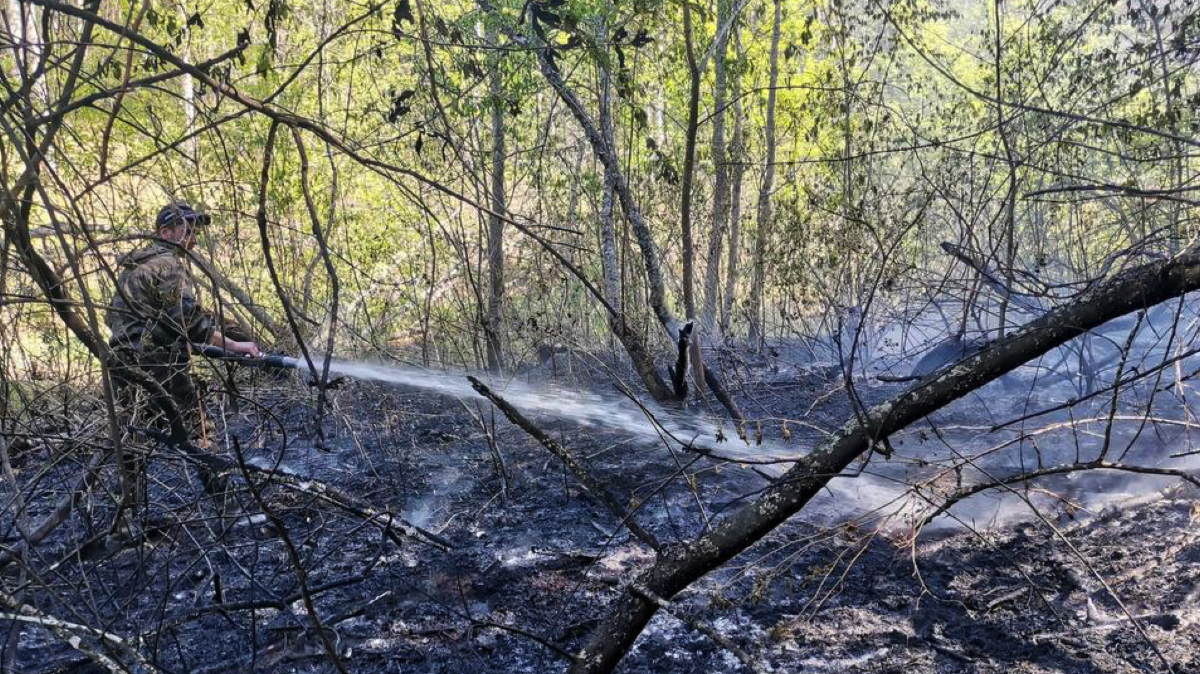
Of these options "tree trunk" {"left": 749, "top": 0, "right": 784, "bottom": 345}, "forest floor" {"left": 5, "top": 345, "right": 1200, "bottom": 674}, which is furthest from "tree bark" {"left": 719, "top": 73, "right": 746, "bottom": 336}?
"forest floor" {"left": 5, "top": 345, "right": 1200, "bottom": 674}

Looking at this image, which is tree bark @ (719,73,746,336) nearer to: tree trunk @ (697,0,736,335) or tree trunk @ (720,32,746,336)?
tree trunk @ (720,32,746,336)

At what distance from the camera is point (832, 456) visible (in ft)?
9.58

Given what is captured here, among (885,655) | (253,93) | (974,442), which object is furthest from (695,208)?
(885,655)

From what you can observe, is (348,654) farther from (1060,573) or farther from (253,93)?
(253,93)

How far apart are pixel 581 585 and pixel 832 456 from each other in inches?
73.7

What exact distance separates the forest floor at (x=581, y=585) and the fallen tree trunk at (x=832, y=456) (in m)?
0.21

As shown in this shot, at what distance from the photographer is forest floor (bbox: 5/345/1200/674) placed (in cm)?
357

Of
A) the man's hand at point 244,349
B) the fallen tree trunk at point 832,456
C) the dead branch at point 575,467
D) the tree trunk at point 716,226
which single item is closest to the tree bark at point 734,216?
the tree trunk at point 716,226

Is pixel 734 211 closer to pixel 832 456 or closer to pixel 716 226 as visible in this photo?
pixel 716 226

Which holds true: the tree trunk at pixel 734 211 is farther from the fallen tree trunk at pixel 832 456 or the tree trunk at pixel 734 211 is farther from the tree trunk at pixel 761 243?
the fallen tree trunk at pixel 832 456

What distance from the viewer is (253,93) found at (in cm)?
966

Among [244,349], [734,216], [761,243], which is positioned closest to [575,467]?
[244,349]

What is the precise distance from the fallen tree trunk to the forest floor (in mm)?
208

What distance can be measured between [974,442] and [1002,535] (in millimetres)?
1947
